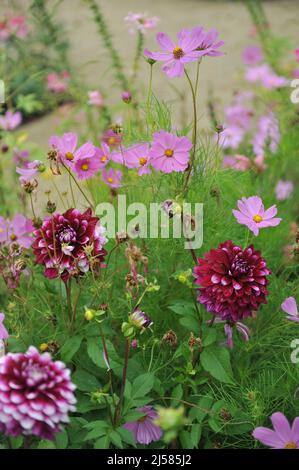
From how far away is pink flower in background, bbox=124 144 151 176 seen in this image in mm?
936

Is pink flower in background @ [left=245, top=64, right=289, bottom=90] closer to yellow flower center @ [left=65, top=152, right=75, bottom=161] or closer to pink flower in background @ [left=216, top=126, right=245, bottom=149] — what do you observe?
pink flower in background @ [left=216, top=126, right=245, bottom=149]

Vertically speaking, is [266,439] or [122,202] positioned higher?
[122,202]

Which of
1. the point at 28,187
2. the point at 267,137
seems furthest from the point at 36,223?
the point at 267,137

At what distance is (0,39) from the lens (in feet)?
7.70

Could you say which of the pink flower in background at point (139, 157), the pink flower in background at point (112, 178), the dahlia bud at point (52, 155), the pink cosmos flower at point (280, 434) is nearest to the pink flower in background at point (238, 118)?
the pink flower in background at point (112, 178)

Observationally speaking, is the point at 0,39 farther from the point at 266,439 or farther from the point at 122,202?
the point at 266,439

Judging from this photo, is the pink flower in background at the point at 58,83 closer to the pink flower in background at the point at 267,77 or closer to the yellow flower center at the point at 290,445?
the pink flower in background at the point at 267,77

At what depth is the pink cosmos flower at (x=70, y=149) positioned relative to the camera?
3.04ft

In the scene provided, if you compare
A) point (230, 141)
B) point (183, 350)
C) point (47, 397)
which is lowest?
point (230, 141)

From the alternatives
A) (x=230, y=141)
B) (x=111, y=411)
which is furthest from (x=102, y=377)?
(x=230, y=141)

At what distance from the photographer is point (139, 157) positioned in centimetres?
95

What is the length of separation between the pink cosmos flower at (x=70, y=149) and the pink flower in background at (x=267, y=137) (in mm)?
686

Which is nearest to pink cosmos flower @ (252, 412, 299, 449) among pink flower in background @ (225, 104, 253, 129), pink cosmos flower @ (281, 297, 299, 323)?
pink cosmos flower @ (281, 297, 299, 323)

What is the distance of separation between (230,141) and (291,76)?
276mm
